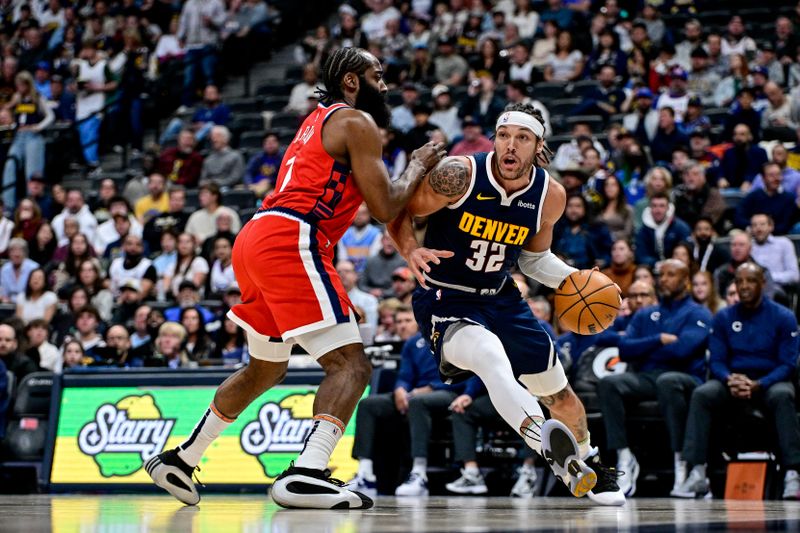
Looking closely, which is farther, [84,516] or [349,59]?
[349,59]

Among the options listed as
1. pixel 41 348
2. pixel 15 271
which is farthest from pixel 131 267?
pixel 41 348

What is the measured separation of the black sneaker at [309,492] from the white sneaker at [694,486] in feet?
12.7

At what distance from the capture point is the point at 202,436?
20.1 feet

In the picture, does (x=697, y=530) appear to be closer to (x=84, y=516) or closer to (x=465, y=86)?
(x=84, y=516)

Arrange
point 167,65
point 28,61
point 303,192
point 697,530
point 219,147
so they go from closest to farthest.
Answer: point 697,530
point 303,192
point 219,147
point 167,65
point 28,61

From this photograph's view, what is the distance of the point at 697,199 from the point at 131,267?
640cm

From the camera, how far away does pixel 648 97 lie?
45.3 ft

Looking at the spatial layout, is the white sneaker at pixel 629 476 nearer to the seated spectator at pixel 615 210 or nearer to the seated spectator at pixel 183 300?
the seated spectator at pixel 615 210

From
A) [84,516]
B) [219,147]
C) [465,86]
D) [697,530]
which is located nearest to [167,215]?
[219,147]

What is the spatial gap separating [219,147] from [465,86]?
3385 mm

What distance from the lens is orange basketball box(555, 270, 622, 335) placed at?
621 cm

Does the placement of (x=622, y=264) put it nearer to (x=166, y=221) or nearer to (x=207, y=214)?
(x=207, y=214)

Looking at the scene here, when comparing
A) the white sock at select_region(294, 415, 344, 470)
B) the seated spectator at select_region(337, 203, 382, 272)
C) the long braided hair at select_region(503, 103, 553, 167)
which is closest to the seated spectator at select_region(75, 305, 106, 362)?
the seated spectator at select_region(337, 203, 382, 272)

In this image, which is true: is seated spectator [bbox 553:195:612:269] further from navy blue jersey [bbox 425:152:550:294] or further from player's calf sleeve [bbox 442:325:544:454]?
player's calf sleeve [bbox 442:325:544:454]
